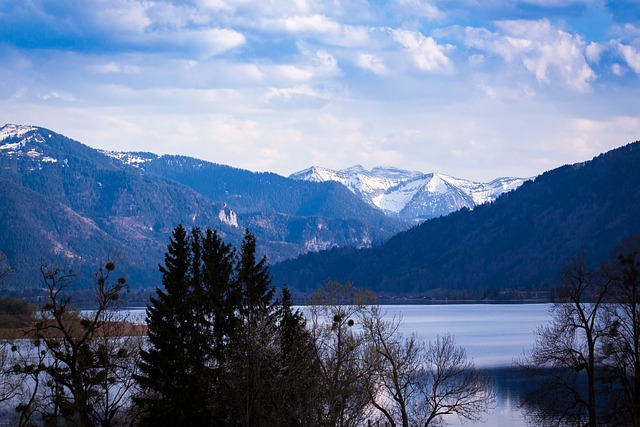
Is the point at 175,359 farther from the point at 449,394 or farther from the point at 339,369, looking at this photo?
the point at 449,394

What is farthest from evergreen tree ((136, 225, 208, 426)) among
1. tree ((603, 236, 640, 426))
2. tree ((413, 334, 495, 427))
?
tree ((603, 236, 640, 426))

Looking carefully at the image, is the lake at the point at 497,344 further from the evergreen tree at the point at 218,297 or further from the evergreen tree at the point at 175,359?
the evergreen tree at the point at 175,359

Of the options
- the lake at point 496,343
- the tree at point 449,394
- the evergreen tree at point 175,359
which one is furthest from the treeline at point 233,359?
the lake at point 496,343

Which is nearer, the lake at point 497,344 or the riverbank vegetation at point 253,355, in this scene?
the riverbank vegetation at point 253,355

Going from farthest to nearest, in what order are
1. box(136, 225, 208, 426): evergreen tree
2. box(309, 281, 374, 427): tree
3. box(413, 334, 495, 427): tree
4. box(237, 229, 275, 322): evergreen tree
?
box(237, 229, 275, 322): evergreen tree, box(413, 334, 495, 427): tree, box(136, 225, 208, 426): evergreen tree, box(309, 281, 374, 427): tree

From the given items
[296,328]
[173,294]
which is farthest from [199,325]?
[296,328]

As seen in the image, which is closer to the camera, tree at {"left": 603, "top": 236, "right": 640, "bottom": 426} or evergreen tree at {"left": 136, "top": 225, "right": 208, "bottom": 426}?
evergreen tree at {"left": 136, "top": 225, "right": 208, "bottom": 426}

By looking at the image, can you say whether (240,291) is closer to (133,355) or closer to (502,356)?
(133,355)

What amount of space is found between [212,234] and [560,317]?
22.0 m

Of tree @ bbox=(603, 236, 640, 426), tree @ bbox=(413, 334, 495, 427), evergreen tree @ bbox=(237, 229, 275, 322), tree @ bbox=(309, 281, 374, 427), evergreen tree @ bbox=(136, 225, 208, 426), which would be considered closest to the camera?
tree @ bbox=(309, 281, 374, 427)

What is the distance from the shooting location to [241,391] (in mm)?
47219

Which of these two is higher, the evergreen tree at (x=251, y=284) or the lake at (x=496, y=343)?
the evergreen tree at (x=251, y=284)

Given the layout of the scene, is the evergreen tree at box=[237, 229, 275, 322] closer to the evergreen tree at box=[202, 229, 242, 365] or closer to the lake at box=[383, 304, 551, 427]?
the evergreen tree at box=[202, 229, 242, 365]

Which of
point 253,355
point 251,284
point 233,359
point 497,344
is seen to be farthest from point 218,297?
point 497,344
